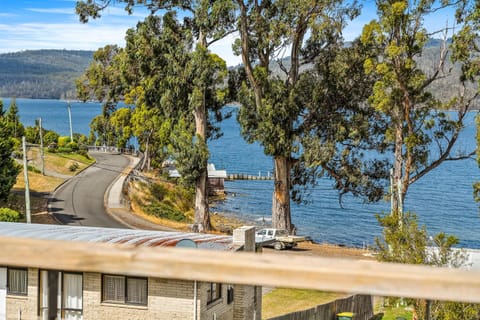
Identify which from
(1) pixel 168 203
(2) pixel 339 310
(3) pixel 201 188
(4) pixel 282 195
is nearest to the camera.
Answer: (2) pixel 339 310

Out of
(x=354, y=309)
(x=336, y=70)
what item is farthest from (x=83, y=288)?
(x=336, y=70)

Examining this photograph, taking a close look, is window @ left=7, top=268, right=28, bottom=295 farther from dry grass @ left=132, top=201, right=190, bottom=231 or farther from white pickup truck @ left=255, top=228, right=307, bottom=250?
dry grass @ left=132, top=201, right=190, bottom=231

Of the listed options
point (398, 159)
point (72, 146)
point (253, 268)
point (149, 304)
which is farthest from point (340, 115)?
point (253, 268)

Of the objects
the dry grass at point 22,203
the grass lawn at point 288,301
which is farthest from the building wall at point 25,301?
the dry grass at point 22,203

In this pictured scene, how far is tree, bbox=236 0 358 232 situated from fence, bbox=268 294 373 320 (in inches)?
600

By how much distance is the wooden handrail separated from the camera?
2135 millimetres

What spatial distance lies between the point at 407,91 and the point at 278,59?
7786mm

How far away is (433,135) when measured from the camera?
3784cm

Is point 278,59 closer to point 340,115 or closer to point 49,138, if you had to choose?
point 340,115

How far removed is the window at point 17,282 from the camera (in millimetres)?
14234

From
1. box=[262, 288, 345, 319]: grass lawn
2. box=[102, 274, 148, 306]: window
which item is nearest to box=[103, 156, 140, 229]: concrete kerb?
box=[262, 288, 345, 319]: grass lawn

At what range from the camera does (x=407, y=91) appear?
36625mm

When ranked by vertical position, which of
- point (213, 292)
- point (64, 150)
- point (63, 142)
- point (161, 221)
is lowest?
point (161, 221)

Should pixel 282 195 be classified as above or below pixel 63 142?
below
